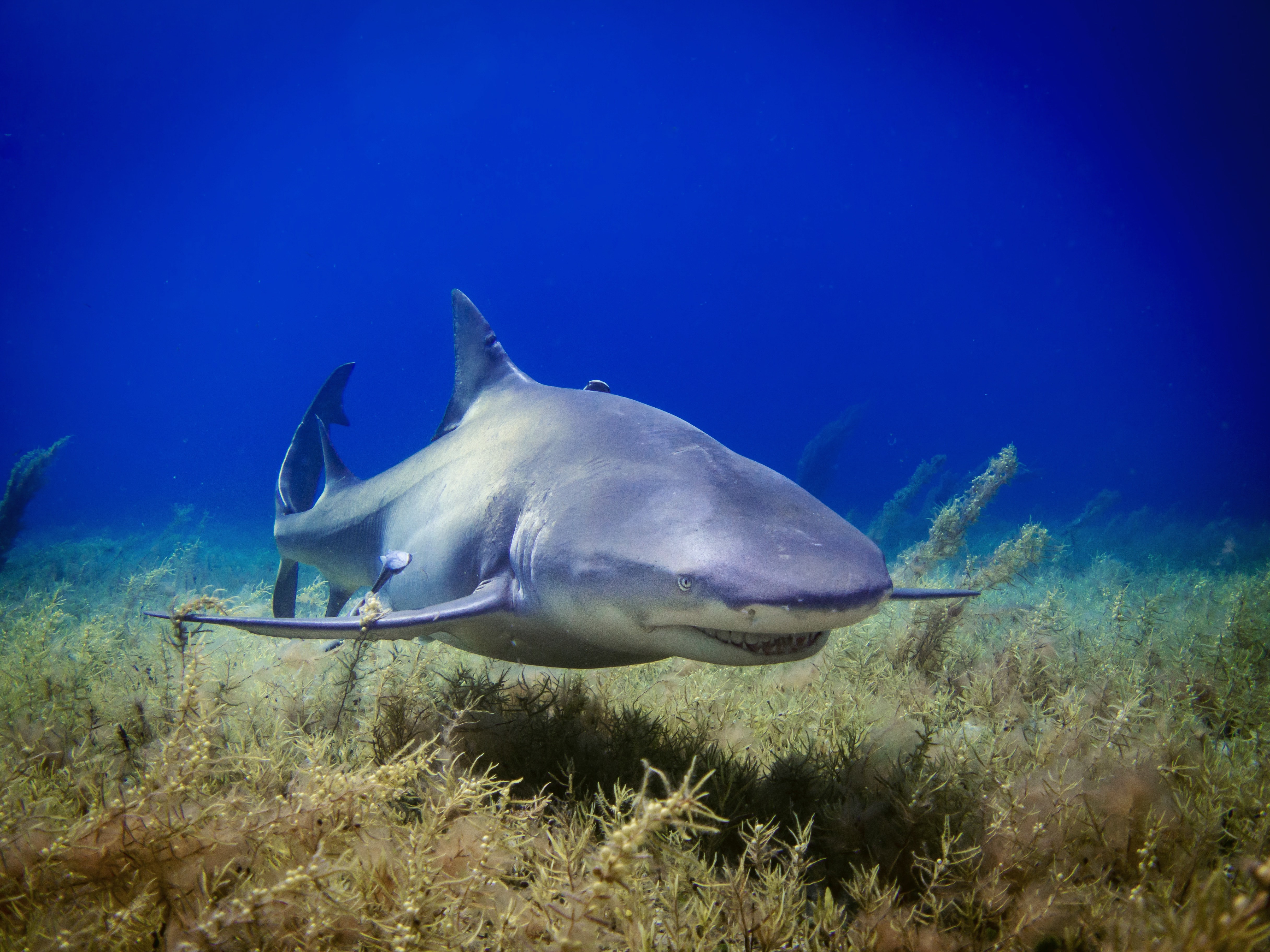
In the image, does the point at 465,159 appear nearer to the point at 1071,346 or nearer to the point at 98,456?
the point at 98,456

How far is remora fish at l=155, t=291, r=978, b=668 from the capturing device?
6.37 ft

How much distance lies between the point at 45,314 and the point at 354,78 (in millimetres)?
86643

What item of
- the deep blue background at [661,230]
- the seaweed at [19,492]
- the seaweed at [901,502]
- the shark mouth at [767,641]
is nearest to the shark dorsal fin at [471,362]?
the shark mouth at [767,641]

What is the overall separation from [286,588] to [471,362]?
336 cm

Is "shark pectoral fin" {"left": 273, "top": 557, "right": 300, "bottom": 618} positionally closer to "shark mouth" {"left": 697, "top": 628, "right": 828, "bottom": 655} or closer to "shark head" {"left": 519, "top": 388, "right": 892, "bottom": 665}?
"shark head" {"left": 519, "top": 388, "right": 892, "bottom": 665}

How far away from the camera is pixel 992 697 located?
377 centimetres

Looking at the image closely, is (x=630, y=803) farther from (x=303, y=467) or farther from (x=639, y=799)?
(x=303, y=467)

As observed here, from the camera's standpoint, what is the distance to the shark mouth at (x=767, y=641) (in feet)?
6.72

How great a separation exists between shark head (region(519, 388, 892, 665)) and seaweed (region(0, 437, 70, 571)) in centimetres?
1601

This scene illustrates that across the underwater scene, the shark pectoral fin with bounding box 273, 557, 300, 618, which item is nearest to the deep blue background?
the underwater scene

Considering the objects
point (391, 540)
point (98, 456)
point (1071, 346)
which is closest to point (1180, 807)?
point (391, 540)

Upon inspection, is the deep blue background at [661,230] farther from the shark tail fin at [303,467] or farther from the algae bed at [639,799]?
the shark tail fin at [303,467]

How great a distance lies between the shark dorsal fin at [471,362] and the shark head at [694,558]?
6.45 feet

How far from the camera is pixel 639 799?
4.68 feet
